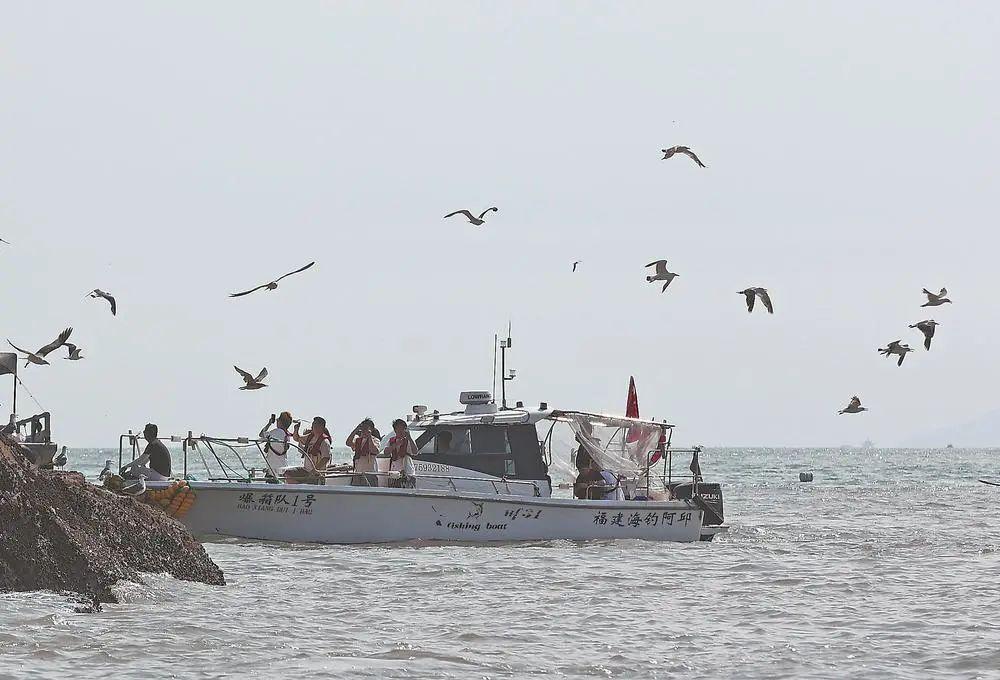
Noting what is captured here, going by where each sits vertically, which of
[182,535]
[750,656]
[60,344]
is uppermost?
[60,344]

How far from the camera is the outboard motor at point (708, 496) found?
23969 millimetres

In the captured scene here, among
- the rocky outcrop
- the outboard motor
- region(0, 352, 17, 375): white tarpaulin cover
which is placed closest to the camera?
the rocky outcrop

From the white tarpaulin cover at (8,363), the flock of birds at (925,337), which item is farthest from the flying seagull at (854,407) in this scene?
the white tarpaulin cover at (8,363)

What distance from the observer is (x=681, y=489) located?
954 inches

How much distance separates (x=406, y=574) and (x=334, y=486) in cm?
345

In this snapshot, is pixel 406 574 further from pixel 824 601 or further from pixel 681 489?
pixel 681 489

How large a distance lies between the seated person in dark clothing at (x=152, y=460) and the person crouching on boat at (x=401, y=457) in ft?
10.7

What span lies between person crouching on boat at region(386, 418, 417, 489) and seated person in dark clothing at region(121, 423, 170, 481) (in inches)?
128

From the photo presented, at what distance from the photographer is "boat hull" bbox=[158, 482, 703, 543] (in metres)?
20.7

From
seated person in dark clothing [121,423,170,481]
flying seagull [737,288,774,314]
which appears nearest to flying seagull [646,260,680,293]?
flying seagull [737,288,774,314]

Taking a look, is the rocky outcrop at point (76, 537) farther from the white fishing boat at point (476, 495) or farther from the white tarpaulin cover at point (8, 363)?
the white tarpaulin cover at point (8, 363)

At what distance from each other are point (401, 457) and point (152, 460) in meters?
3.58

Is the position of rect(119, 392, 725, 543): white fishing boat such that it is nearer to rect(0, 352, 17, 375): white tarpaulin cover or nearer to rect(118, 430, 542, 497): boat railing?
rect(118, 430, 542, 497): boat railing

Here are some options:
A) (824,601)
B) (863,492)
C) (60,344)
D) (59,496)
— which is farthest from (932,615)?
(863,492)
